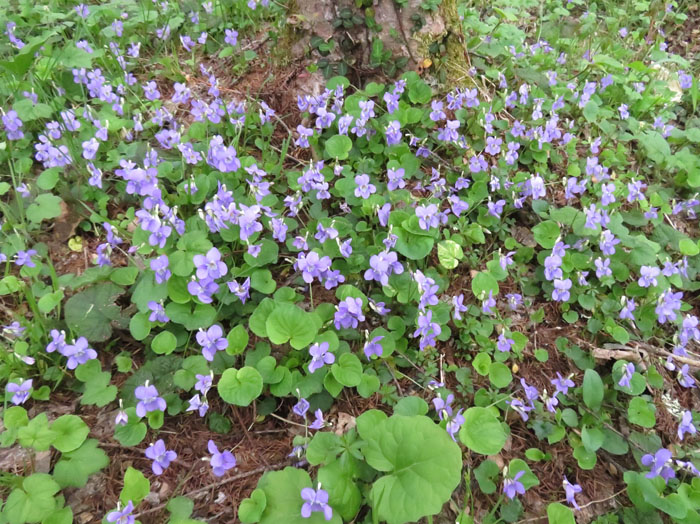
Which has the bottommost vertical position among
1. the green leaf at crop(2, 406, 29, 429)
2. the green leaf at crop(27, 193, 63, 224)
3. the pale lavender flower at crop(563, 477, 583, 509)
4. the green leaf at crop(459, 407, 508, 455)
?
the pale lavender flower at crop(563, 477, 583, 509)

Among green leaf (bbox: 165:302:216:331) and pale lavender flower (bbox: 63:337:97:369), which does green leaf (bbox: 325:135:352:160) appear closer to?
green leaf (bbox: 165:302:216:331)

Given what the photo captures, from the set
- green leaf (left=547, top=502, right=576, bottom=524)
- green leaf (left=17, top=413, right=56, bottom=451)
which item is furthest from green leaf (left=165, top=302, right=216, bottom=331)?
green leaf (left=547, top=502, right=576, bottom=524)

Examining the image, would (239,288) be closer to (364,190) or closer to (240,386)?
(240,386)

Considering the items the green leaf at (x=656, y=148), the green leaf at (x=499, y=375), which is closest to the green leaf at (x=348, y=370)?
the green leaf at (x=499, y=375)

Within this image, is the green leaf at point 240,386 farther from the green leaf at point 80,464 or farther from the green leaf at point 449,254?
the green leaf at point 449,254

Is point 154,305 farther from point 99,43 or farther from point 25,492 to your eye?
point 99,43
